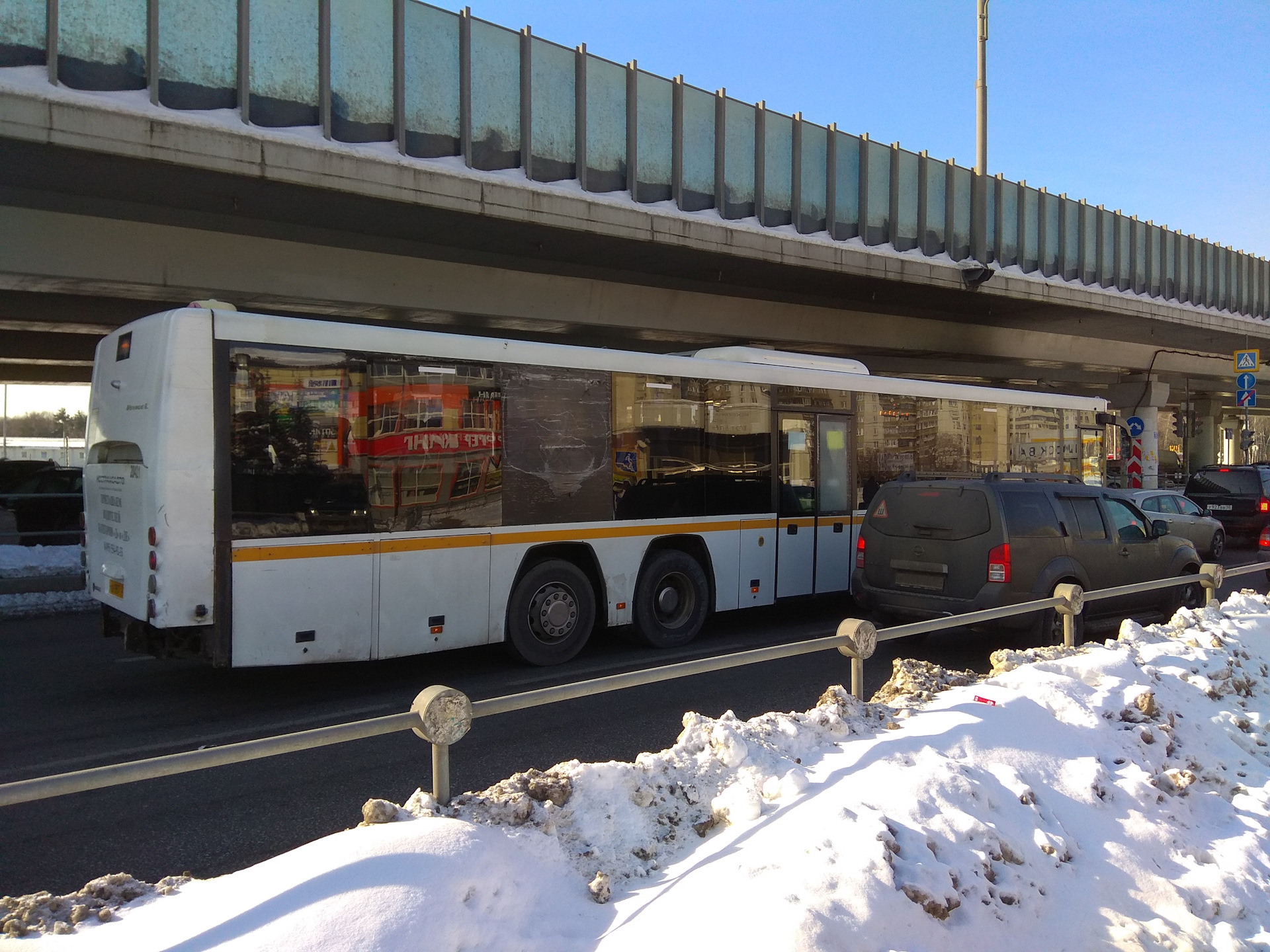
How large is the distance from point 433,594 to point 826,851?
508 cm

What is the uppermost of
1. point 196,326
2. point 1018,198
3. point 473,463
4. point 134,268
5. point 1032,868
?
point 1018,198

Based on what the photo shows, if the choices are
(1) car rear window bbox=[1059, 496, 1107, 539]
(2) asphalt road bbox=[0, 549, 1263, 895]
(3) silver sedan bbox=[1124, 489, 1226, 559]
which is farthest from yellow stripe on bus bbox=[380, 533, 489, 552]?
(3) silver sedan bbox=[1124, 489, 1226, 559]

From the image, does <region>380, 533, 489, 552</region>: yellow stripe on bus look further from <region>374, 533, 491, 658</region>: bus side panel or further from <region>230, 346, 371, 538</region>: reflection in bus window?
<region>230, 346, 371, 538</region>: reflection in bus window

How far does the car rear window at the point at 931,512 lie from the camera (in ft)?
27.7

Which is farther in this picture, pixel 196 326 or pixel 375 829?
pixel 196 326

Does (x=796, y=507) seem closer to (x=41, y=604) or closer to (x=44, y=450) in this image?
(x=41, y=604)

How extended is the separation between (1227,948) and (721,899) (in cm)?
211

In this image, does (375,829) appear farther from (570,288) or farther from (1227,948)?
(570,288)

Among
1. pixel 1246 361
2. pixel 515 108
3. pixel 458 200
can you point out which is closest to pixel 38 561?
pixel 458 200

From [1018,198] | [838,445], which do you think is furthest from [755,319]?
[838,445]

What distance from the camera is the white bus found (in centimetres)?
673

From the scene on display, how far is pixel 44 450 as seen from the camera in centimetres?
6469

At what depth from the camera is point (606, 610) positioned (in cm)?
899

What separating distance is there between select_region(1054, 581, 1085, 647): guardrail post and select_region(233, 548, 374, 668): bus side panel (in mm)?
5484
